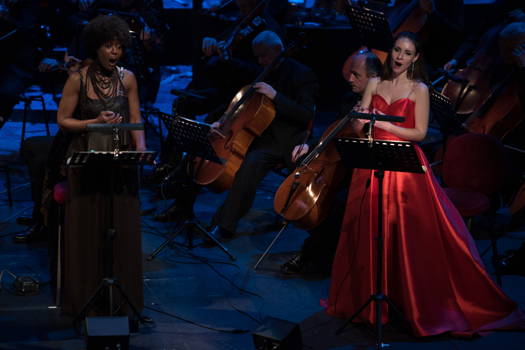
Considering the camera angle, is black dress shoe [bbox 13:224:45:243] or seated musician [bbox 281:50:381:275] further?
black dress shoe [bbox 13:224:45:243]

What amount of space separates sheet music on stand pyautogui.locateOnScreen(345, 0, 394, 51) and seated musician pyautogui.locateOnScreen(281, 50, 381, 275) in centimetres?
31

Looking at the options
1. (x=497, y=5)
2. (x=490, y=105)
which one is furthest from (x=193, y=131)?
(x=497, y=5)

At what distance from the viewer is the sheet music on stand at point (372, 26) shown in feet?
18.6

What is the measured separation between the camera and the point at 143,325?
4.62 metres

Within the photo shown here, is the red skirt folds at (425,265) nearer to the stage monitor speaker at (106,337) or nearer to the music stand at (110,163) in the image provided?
the music stand at (110,163)

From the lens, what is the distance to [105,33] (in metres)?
4.57

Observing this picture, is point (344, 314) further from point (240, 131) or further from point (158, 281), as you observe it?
point (240, 131)

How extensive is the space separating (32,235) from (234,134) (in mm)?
1633

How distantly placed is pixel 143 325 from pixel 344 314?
3.80 ft

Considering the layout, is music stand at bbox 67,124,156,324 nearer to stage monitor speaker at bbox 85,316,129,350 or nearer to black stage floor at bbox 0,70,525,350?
black stage floor at bbox 0,70,525,350

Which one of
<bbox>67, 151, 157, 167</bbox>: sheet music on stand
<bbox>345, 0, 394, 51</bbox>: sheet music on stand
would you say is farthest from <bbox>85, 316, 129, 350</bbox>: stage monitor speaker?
<bbox>345, 0, 394, 51</bbox>: sheet music on stand

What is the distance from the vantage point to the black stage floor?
446cm

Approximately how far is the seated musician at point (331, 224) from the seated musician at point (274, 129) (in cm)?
62

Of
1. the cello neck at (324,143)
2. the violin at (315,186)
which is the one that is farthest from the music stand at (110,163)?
the violin at (315,186)
